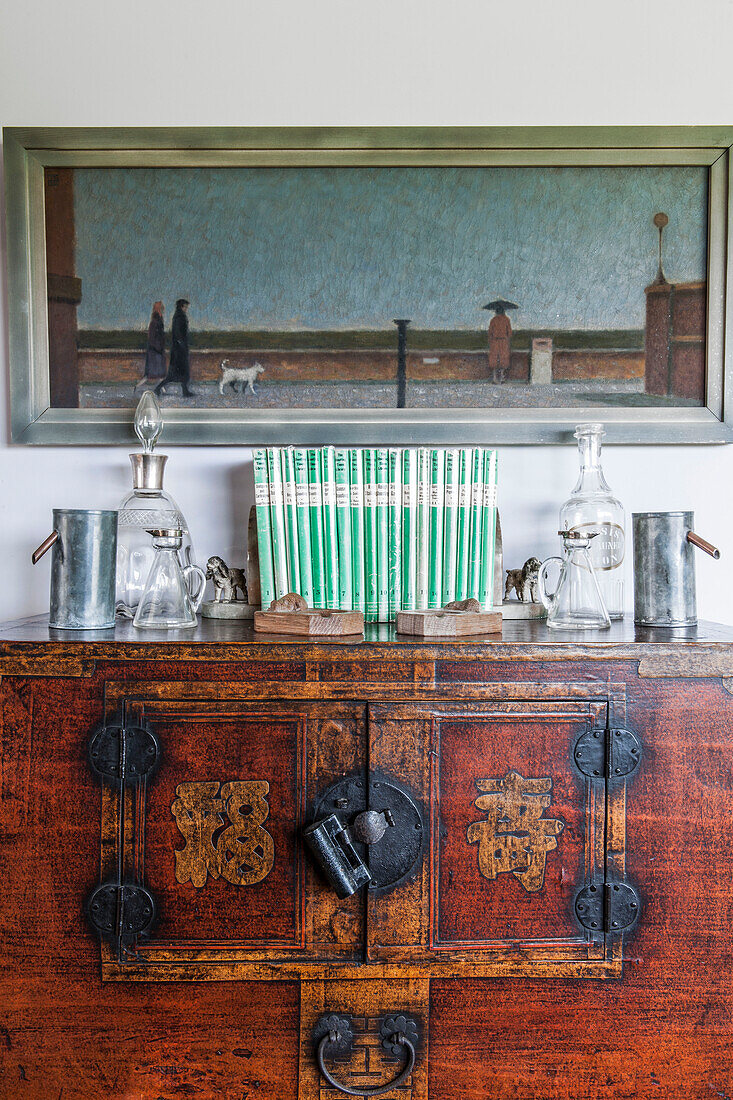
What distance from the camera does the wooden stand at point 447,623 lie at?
1359mm

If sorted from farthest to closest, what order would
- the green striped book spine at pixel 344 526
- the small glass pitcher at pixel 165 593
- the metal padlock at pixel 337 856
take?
the green striped book spine at pixel 344 526 < the small glass pitcher at pixel 165 593 < the metal padlock at pixel 337 856

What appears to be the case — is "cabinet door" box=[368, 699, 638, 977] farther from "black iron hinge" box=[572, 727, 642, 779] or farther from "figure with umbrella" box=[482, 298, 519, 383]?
"figure with umbrella" box=[482, 298, 519, 383]

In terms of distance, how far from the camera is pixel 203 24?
69.9 inches

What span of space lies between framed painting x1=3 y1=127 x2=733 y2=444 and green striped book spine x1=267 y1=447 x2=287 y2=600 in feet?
0.59

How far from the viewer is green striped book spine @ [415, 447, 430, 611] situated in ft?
5.25

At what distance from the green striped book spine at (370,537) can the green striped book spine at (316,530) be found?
90 millimetres

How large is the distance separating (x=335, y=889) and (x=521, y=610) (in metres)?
0.67

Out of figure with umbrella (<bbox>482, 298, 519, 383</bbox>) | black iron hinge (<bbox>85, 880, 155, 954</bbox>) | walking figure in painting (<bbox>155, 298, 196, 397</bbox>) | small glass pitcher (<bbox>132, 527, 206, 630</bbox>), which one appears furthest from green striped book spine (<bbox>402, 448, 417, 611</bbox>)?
black iron hinge (<bbox>85, 880, 155, 954</bbox>)

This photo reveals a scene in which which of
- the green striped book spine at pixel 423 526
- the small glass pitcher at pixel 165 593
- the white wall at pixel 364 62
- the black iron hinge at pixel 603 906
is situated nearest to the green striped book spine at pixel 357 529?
the green striped book spine at pixel 423 526

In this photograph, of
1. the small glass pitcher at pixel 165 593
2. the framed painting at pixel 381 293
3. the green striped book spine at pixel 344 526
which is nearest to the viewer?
the small glass pitcher at pixel 165 593

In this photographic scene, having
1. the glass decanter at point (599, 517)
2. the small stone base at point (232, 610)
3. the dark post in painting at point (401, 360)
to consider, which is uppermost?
the dark post in painting at point (401, 360)

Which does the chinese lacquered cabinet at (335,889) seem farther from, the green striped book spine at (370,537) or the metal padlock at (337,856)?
the green striped book spine at (370,537)

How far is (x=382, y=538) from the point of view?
1602 millimetres

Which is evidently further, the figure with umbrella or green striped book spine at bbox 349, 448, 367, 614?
the figure with umbrella
